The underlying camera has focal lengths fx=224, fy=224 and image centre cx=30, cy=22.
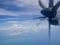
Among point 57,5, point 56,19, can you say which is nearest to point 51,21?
Answer: point 56,19

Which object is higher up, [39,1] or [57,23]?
[39,1]

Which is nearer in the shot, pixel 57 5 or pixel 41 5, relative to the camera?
pixel 57 5

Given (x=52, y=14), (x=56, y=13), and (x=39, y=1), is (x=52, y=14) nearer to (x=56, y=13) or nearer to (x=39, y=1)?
(x=56, y=13)

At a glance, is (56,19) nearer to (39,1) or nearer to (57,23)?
(57,23)

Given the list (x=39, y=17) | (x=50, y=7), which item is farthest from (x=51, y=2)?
(x=39, y=17)

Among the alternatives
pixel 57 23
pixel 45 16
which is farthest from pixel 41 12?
pixel 57 23

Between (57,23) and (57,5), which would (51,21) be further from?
(57,5)

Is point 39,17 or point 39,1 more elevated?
point 39,1
